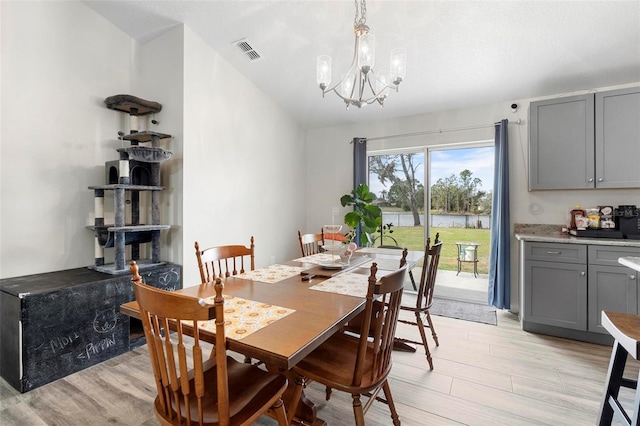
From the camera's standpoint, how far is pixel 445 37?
8.96 ft

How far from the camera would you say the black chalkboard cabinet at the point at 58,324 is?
2047mm

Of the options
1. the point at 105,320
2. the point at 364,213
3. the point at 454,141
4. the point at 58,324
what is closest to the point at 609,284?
the point at 454,141

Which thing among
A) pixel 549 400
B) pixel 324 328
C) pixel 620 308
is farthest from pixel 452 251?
pixel 324 328

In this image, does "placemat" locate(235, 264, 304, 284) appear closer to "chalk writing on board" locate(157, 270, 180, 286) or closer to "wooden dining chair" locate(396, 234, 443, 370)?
"wooden dining chair" locate(396, 234, 443, 370)

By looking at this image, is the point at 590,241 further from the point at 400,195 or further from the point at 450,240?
the point at 400,195

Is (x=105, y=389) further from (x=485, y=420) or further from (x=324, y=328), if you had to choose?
(x=485, y=420)

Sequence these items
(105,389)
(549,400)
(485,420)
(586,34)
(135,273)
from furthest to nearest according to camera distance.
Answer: (586,34)
(105,389)
(549,400)
(485,420)
(135,273)

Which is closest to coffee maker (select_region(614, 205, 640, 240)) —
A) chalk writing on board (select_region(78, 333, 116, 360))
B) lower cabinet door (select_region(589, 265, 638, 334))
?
lower cabinet door (select_region(589, 265, 638, 334))

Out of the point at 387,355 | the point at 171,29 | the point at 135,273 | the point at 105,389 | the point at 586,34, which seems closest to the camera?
the point at 135,273

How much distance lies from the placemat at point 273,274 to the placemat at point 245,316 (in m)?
0.40

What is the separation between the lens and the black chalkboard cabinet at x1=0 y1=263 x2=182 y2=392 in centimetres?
205

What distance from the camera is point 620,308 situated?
2.61 metres

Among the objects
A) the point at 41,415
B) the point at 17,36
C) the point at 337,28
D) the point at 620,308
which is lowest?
the point at 41,415

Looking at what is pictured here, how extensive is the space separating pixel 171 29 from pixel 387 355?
11.3 ft
